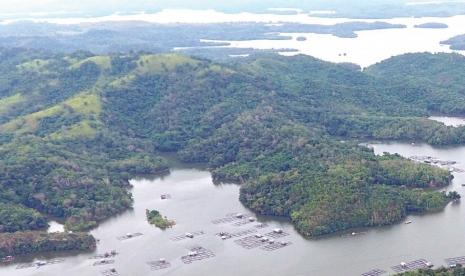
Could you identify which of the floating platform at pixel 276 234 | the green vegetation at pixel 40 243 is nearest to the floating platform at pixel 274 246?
the floating platform at pixel 276 234

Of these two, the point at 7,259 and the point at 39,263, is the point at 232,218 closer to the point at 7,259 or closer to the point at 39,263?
the point at 39,263

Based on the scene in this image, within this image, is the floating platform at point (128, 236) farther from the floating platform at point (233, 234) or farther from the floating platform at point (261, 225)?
the floating platform at point (261, 225)

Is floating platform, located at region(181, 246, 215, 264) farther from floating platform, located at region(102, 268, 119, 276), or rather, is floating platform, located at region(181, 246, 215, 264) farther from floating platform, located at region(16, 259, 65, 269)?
floating platform, located at region(16, 259, 65, 269)

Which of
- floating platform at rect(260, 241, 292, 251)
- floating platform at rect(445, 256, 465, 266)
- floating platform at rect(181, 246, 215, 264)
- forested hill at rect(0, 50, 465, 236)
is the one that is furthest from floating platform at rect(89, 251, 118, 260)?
floating platform at rect(445, 256, 465, 266)

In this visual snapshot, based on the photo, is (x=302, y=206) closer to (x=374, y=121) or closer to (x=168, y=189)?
(x=168, y=189)

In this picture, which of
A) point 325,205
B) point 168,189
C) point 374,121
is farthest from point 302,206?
point 374,121

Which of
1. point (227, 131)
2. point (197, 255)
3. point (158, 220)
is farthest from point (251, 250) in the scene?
point (227, 131)
